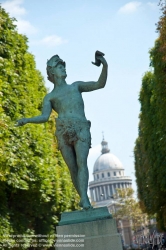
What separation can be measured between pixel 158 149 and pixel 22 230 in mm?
11577

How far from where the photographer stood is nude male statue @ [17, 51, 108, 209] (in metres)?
9.25

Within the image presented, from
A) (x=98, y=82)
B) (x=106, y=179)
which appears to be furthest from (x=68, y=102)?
(x=106, y=179)

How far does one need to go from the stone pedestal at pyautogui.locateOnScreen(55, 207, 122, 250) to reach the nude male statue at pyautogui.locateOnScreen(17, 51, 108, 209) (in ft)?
1.06

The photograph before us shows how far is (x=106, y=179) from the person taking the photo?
182 metres

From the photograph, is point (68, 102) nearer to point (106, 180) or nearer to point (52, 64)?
point (52, 64)

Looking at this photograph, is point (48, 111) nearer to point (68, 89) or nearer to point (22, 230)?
point (68, 89)

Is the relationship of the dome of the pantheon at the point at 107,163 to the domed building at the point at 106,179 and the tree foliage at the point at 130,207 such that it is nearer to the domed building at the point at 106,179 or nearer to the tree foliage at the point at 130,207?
the domed building at the point at 106,179

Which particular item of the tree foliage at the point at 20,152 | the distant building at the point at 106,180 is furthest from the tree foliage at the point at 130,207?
the tree foliage at the point at 20,152

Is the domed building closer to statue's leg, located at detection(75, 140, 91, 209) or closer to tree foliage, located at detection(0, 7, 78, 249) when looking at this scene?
tree foliage, located at detection(0, 7, 78, 249)

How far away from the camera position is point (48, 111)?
9.69 meters

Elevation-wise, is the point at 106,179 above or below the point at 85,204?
above

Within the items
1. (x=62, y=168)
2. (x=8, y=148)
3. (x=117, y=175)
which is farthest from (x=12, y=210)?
(x=117, y=175)

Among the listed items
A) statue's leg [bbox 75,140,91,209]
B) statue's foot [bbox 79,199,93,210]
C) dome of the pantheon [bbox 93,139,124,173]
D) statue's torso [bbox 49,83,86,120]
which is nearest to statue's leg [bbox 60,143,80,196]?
statue's leg [bbox 75,140,91,209]

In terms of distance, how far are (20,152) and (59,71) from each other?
1444 cm
